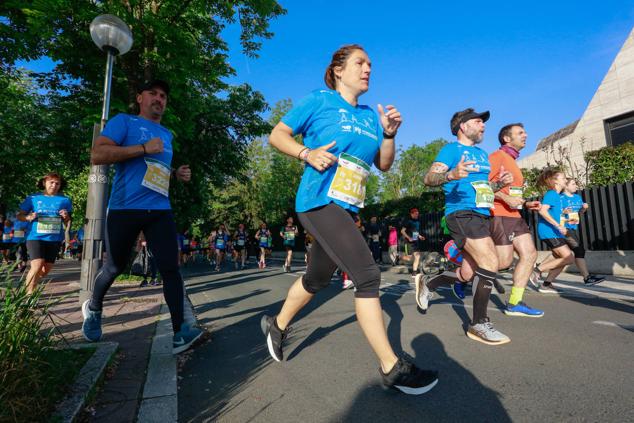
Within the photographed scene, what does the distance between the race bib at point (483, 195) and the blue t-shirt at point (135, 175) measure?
9.50 ft

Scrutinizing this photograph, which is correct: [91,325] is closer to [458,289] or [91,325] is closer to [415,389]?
[415,389]

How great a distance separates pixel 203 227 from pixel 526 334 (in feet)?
146

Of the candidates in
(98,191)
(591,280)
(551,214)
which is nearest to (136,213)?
(98,191)

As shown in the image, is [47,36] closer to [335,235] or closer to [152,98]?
[152,98]

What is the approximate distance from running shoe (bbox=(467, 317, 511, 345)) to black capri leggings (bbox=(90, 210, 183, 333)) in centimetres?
251

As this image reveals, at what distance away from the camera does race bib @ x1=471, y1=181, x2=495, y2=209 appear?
3.56 metres

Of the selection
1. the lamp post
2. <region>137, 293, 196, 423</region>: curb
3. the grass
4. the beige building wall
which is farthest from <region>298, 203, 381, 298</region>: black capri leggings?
the beige building wall

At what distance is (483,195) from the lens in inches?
141

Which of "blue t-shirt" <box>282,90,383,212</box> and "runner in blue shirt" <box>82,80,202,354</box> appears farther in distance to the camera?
"runner in blue shirt" <box>82,80,202,354</box>

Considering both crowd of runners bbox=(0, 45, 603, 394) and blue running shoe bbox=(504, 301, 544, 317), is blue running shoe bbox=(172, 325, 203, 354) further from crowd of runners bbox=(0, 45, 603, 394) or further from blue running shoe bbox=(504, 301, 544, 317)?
blue running shoe bbox=(504, 301, 544, 317)

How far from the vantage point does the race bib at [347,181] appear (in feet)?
7.63

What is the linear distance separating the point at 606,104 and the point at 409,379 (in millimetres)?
18779

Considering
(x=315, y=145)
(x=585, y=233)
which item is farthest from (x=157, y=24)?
(x=585, y=233)

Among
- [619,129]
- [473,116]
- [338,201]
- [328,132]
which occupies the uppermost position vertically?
[619,129]
